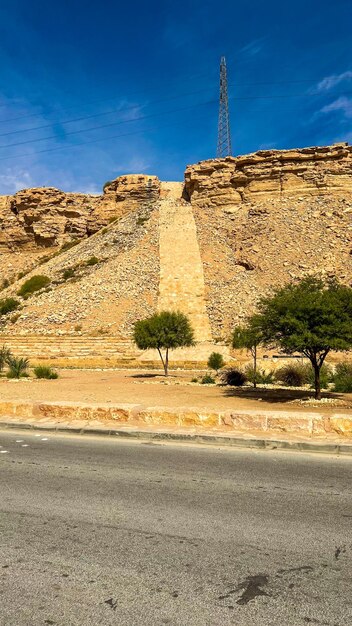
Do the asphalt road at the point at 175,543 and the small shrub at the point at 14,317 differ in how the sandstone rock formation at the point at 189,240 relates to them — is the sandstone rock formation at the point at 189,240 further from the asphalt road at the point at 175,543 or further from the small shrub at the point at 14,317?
the asphalt road at the point at 175,543

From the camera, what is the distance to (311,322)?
14586 mm

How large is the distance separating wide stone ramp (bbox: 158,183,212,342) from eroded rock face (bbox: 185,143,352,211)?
4.55 metres

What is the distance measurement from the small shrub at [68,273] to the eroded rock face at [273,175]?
809 inches

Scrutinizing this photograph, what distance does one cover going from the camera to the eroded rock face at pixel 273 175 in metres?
60.5

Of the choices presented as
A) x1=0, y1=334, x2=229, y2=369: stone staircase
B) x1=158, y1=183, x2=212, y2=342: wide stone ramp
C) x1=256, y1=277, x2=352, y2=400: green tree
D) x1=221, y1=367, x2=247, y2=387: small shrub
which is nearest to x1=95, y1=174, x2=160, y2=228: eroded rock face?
x1=158, y1=183, x2=212, y2=342: wide stone ramp

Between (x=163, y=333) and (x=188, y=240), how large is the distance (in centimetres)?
3189

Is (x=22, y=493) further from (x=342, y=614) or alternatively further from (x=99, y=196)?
(x=99, y=196)

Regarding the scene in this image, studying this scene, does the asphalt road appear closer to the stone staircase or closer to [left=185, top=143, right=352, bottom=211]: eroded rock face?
the stone staircase

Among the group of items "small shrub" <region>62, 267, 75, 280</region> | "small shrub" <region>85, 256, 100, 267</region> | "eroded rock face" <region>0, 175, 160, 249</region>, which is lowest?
"small shrub" <region>62, 267, 75, 280</region>

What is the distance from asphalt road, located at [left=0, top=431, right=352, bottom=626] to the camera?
3.02 meters

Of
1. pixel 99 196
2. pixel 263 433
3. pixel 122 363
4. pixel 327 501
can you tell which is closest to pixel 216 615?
pixel 327 501

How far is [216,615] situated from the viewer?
294 centimetres

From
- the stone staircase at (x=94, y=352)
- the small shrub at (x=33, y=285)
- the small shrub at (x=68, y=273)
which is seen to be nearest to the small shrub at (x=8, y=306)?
the small shrub at (x=33, y=285)

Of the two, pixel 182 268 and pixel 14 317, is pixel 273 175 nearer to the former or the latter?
pixel 182 268
